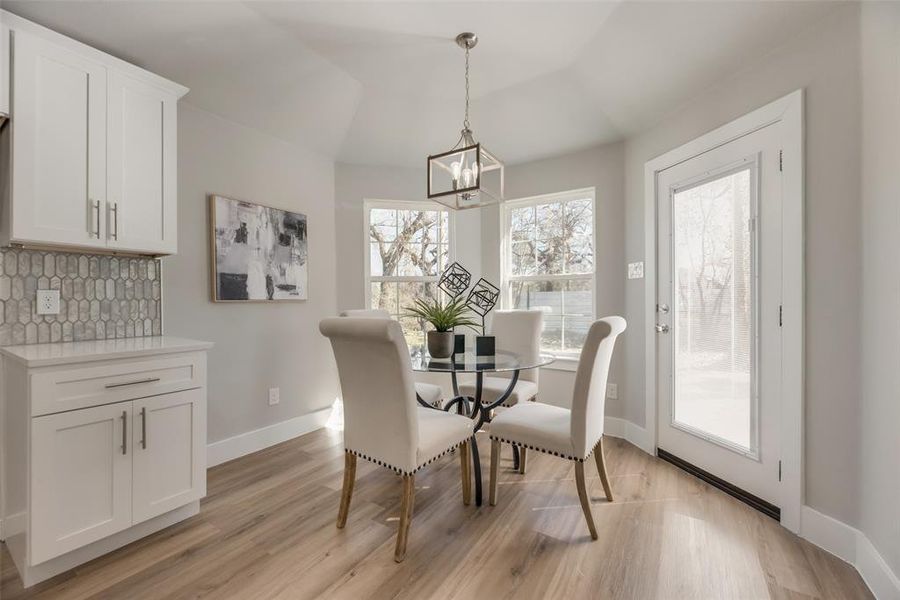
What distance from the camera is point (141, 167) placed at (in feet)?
6.73

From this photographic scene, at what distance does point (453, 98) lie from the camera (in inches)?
120

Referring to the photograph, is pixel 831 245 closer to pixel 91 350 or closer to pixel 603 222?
pixel 603 222

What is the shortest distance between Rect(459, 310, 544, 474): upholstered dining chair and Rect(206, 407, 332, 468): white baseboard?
135 cm

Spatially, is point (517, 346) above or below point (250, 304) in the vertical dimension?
below

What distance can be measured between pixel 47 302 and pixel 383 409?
5.78 ft

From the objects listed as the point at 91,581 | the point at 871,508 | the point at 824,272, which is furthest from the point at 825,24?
the point at 91,581

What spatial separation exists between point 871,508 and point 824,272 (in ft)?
3.20

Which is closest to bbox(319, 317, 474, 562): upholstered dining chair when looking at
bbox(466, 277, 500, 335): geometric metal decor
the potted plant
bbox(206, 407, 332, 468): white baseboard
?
the potted plant

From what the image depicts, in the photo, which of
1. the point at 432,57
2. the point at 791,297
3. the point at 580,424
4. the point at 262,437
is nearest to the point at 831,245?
the point at 791,297

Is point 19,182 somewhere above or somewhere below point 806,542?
above

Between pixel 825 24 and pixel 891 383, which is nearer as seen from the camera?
pixel 891 383

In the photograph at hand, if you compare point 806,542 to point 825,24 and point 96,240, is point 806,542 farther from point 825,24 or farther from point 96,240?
point 96,240

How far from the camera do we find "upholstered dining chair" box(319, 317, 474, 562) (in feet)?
5.42

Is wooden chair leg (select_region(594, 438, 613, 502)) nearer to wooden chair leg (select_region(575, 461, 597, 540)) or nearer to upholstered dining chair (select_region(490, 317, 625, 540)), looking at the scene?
upholstered dining chair (select_region(490, 317, 625, 540))
